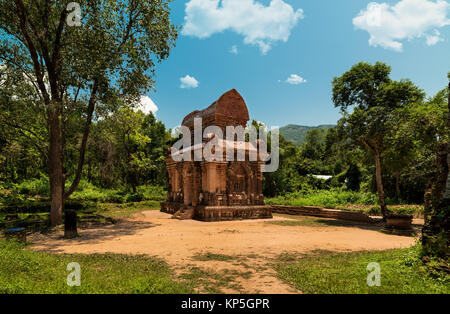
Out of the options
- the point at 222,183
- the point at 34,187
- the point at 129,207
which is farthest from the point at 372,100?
the point at 34,187

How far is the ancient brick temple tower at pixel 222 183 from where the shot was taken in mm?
14875

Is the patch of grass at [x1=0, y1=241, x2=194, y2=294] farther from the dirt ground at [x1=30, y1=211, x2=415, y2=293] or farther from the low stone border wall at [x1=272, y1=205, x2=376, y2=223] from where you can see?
the low stone border wall at [x1=272, y1=205, x2=376, y2=223]

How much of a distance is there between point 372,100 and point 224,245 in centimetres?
1110

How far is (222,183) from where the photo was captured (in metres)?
15.3

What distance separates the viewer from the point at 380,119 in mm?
12625

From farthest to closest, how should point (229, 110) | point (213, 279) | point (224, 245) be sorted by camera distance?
point (229, 110) < point (224, 245) < point (213, 279)

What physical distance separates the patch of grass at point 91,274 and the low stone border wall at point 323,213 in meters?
11.7

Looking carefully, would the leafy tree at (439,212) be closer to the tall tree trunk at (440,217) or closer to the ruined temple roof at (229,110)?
the tall tree trunk at (440,217)

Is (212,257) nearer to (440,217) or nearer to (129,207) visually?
(440,217)

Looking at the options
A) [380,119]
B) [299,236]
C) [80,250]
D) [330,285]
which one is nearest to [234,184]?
[299,236]

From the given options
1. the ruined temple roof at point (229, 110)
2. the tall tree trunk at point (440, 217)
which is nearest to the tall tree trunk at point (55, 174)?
the ruined temple roof at point (229, 110)

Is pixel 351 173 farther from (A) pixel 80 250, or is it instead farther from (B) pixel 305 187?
(A) pixel 80 250
